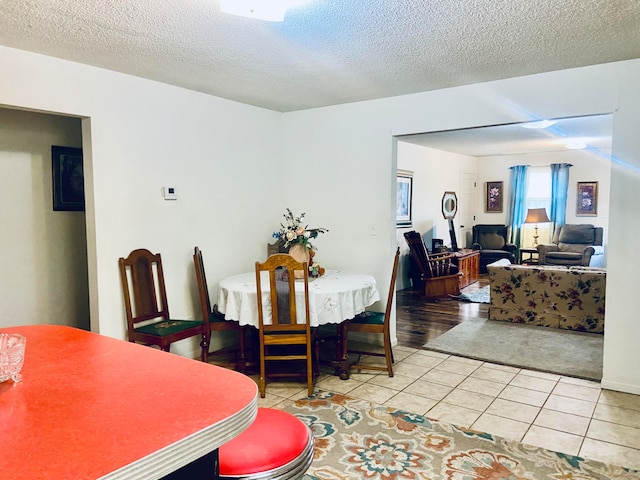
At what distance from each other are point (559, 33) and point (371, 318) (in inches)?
93.9

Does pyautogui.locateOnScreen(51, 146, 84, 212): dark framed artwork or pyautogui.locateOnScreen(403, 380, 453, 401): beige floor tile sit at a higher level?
pyautogui.locateOnScreen(51, 146, 84, 212): dark framed artwork

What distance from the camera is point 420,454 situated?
2.57m

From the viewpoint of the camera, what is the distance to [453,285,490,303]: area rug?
661 centimetres

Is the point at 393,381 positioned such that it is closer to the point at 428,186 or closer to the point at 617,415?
the point at 617,415

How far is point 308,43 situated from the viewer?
9.48 ft

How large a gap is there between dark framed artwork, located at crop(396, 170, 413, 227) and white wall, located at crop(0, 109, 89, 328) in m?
4.72

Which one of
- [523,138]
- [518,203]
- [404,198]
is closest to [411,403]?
[404,198]

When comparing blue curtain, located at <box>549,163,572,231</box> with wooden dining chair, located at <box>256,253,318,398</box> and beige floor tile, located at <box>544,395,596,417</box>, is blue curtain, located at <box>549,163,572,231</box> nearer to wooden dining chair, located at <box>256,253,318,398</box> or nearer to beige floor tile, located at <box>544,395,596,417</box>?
beige floor tile, located at <box>544,395,596,417</box>

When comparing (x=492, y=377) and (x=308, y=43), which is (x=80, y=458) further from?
(x=492, y=377)

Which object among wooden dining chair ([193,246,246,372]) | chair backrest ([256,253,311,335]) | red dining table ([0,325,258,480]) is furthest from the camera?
wooden dining chair ([193,246,246,372])

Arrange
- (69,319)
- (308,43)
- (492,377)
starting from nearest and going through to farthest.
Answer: (308,43)
(492,377)
(69,319)

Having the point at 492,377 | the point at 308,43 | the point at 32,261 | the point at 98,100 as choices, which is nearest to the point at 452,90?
the point at 308,43

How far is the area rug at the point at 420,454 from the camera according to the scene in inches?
93.8

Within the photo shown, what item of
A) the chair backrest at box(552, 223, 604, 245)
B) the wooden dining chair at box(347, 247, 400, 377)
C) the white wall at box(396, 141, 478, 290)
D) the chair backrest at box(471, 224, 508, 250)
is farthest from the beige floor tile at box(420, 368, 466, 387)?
the chair backrest at box(471, 224, 508, 250)
